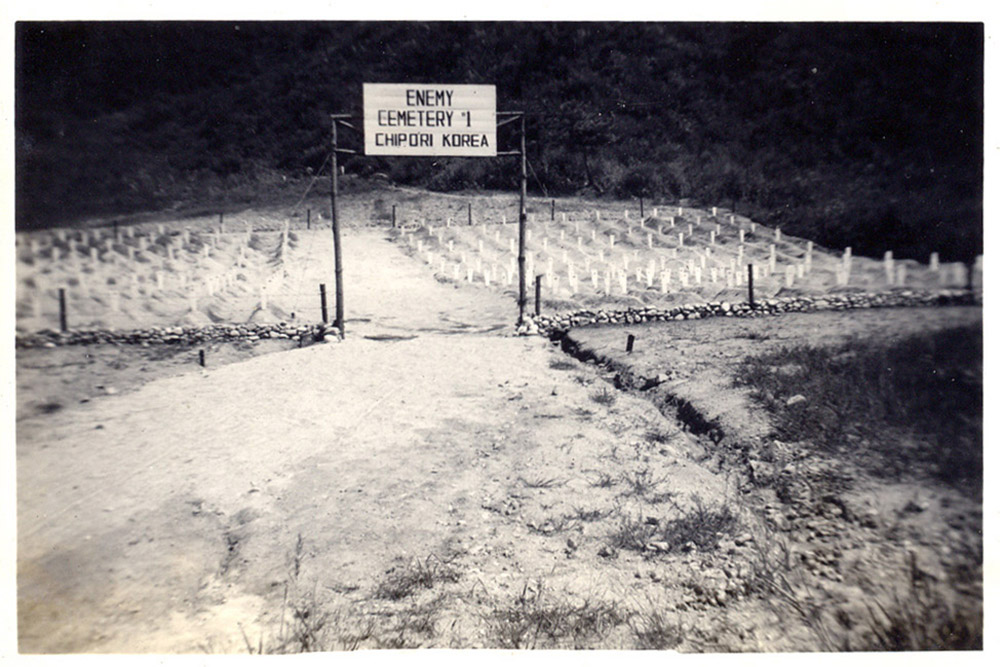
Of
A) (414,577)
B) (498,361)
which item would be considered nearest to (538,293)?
(498,361)

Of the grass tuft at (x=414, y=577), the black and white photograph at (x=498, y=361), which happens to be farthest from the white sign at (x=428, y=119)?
the grass tuft at (x=414, y=577)

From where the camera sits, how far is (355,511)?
3275 mm

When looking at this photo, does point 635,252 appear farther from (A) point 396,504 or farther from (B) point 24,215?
(B) point 24,215

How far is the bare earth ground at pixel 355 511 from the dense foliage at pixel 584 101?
39.8 inches

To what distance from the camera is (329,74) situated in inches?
143

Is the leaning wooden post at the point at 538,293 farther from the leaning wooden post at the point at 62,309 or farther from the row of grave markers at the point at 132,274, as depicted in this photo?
the leaning wooden post at the point at 62,309

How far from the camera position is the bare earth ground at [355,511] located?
9.59ft

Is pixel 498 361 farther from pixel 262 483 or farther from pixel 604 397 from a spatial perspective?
pixel 262 483

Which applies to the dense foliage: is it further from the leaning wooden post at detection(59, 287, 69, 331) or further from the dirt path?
the dirt path

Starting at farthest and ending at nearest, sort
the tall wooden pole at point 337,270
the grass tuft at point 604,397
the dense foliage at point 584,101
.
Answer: the tall wooden pole at point 337,270 → the grass tuft at point 604,397 → the dense foliage at point 584,101

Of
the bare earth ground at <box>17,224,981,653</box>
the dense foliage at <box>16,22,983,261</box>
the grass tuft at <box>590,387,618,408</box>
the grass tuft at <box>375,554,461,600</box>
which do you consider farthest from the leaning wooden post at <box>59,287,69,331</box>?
the grass tuft at <box>590,387,618,408</box>

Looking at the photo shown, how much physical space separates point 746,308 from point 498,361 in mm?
2164

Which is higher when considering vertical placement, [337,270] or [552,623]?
[337,270]

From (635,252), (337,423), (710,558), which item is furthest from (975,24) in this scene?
(337,423)
